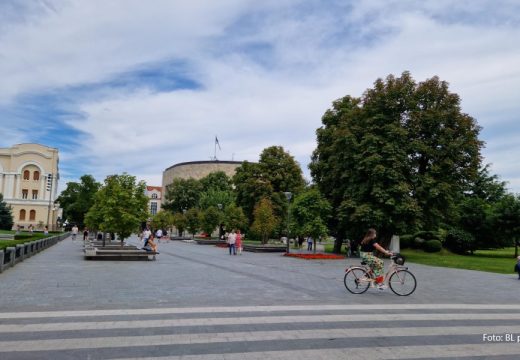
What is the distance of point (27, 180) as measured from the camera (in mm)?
98500

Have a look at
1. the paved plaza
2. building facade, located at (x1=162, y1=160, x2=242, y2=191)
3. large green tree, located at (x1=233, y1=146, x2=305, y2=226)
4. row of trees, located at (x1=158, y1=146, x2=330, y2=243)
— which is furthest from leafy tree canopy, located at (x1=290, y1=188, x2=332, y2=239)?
building facade, located at (x1=162, y1=160, x2=242, y2=191)

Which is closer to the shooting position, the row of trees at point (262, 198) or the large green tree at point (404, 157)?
the large green tree at point (404, 157)

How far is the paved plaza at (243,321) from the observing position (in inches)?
251

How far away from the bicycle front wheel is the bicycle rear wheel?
670mm

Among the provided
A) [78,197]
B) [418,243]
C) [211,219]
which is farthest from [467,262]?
[78,197]

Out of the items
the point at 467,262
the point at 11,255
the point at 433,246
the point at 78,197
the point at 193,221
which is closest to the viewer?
the point at 11,255

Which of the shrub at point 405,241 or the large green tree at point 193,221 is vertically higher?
the large green tree at point 193,221

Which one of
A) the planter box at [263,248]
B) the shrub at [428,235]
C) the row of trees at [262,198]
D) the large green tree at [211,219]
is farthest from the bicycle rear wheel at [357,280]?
the large green tree at [211,219]

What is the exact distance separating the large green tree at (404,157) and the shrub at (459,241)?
13.7 m

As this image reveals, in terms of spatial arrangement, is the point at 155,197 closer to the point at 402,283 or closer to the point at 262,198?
the point at 262,198

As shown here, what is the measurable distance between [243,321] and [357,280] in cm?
502

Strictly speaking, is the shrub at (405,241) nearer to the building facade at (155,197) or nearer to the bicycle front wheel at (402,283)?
the bicycle front wheel at (402,283)

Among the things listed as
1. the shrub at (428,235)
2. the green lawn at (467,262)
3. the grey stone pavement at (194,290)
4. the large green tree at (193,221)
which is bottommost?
the green lawn at (467,262)

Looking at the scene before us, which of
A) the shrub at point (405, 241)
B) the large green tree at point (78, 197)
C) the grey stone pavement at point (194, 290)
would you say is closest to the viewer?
the grey stone pavement at point (194, 290)
